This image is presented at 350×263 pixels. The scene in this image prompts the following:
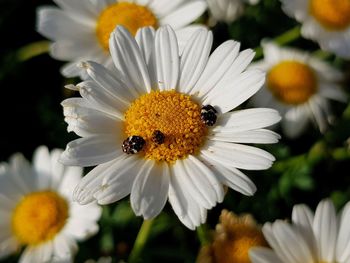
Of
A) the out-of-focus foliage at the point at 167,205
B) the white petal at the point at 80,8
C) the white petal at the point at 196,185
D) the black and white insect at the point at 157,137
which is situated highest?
the white petal at the point at 80,8

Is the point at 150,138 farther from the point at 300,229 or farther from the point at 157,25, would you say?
the point at 157,25

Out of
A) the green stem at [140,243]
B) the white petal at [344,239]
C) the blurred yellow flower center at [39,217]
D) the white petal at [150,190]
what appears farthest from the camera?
the blurred yellow flower center at [39,217]

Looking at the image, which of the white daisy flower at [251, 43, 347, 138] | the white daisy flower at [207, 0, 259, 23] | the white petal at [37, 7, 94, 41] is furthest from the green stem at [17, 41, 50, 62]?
the white daisy flower at [251, 43, 347, 138]

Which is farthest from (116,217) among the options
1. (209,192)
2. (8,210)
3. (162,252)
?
(209,192)

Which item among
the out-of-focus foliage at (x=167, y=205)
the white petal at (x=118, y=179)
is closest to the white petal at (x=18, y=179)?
the out-of-focus foliage at (x=167, y=205)

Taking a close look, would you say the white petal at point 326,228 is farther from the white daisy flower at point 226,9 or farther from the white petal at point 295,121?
the white daisy flower at point 226,9

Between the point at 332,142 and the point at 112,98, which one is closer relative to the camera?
the point at 112,98
